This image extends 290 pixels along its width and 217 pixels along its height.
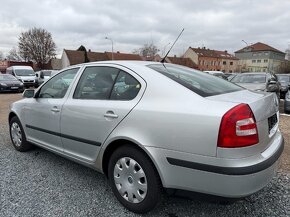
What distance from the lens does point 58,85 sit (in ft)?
13.0

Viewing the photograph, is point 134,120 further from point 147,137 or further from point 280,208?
point 280,208

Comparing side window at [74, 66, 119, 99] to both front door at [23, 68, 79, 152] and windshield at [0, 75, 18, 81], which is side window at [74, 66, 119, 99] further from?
windshield at [0, 75, 18, 81]

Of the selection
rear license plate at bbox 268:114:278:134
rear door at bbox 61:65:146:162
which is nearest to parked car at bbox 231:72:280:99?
rear license plate at bbox 268:114:278:134

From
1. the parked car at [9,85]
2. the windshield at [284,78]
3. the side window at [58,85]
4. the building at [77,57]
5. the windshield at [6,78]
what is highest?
the building at [77,57]

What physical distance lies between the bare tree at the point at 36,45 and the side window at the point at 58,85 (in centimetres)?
6216

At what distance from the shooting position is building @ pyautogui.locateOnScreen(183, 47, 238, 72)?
79.4 metres

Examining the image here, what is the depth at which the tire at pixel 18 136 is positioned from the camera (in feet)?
15.3

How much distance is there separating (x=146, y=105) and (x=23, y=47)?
66.4 m

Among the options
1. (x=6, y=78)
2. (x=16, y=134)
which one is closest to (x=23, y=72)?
(x=6, y=78)

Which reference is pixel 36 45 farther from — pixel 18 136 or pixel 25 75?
pixel 18 136

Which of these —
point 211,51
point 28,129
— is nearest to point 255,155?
point 28,129

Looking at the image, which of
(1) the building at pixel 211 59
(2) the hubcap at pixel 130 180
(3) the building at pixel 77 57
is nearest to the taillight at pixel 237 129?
(2) the hubcap at pixel 130 180

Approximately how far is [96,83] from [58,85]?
903 mm

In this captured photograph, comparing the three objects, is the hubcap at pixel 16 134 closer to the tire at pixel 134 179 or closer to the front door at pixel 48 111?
the front door at pixel 48 111
